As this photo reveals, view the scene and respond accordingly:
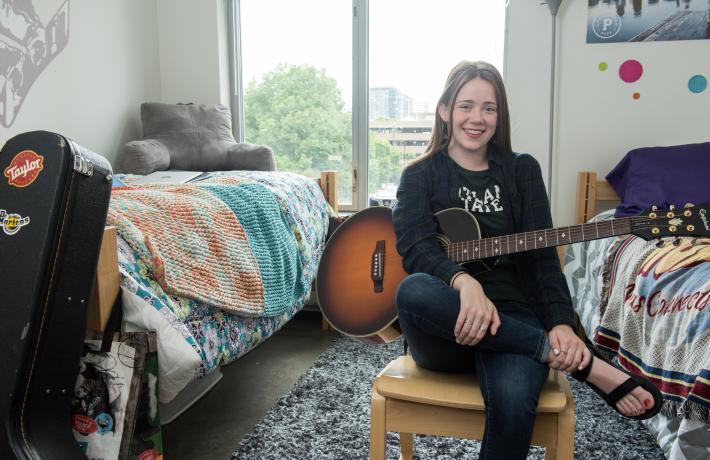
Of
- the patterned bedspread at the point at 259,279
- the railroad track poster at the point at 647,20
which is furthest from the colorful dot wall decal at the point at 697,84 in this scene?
the patterned bedspread at the point at 259,279

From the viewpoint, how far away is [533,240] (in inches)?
45.2

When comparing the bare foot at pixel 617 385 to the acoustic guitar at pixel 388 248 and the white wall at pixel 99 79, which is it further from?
the white wall at pixel 99 79

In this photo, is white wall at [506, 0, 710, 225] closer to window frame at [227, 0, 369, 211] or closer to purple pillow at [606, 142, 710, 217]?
purple pillow at [606, 142, 710, 217]

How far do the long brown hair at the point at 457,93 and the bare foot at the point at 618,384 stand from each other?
0.57m

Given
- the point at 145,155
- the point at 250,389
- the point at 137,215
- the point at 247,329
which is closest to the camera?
the point at 137,215

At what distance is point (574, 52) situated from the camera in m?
2.47

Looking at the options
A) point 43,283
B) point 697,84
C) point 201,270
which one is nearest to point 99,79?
point 201,270

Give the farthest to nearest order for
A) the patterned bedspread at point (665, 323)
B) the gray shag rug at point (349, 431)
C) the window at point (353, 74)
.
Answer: the window at point (353, 74), the gray shag rug at point (349, 431), the patterned bedspread at point (665, 323)

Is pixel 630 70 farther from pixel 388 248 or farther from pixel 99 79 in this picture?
pixel 99 79

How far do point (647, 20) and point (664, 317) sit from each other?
157 centimetres

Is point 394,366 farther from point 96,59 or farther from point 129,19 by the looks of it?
point 129,19

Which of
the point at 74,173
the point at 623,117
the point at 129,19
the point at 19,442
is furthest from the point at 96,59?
the point at 623,117

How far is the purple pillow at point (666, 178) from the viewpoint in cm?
208

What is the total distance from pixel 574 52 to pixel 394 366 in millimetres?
1920
